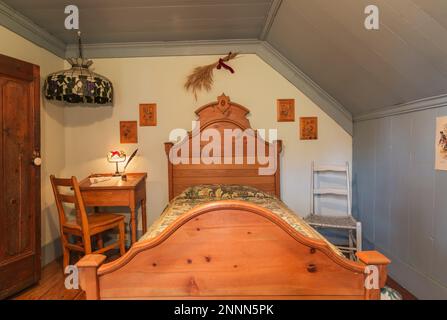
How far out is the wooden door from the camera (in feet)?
6.32

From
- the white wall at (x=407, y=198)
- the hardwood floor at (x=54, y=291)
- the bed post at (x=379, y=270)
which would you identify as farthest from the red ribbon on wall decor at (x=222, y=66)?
the hardwood floor at (x=54, y=291)

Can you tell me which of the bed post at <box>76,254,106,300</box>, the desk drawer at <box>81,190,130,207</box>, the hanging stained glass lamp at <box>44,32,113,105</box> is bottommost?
the bed post at <box>76,254,106,300</box>

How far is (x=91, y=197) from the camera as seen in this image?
236cm

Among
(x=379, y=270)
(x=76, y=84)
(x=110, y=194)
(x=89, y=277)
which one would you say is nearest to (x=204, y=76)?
(x=76, y=84)

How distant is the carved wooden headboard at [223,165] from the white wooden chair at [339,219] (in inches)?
16.2

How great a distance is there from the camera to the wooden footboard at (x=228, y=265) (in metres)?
1.08

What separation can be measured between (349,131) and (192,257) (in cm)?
247

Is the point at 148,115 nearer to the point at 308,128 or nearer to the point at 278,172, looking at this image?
the point at 278,172

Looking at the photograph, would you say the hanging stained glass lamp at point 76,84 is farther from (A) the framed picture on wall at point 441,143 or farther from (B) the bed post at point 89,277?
(A) the framed picture on wall at point 441,143

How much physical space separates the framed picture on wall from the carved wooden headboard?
1335mm

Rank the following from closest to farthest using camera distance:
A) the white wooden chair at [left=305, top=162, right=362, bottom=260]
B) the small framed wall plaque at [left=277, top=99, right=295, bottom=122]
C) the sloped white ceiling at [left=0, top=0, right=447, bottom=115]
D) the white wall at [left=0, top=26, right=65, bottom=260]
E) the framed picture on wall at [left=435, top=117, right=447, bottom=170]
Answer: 1. the sloped white ceiling at [left=0, top=0, right=447, bottom=115]
2. the framed picture on wall at [left=435, top=117, right=447, bottom=170]
3. the white wooden chair at [left=305, top=162, right=362, bottom=260]
4. the white wall at [left=0, top=26, right=65, bottom=260]
5. the small framed wall plaque at [left=277, top=99, right=295, bottom=122]

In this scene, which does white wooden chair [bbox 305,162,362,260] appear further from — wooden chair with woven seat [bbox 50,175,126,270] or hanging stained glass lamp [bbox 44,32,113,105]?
hanging stained glass lamp [bbox 44,32,113,105]

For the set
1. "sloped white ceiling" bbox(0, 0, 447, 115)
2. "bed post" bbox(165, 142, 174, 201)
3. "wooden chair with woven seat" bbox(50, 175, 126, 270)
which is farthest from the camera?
"bed post" bbox(165, 142, 174, 201)

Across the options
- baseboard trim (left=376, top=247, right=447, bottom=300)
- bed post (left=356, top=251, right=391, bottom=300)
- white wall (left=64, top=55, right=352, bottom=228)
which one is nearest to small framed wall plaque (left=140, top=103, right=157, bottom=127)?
white wall (left=64, top=55, right=352, bottom=228)
